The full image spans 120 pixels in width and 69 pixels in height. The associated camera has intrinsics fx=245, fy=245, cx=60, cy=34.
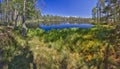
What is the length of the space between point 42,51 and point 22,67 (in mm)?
1865

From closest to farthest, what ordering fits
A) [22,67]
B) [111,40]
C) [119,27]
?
[22,67]
[111,40]
[119,27]

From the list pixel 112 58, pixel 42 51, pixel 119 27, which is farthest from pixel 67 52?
pixel 119 27

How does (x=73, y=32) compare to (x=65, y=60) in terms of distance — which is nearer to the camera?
(x=65, y=60)

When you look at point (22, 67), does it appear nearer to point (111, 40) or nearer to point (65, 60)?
point (65, 60)

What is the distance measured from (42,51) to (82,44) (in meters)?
2.45

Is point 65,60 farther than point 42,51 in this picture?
No

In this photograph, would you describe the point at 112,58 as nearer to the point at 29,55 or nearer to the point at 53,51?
the point at 53,51

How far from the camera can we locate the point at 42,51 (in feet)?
46.8

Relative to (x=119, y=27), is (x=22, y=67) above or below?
below

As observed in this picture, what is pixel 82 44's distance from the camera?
14734 millimetres

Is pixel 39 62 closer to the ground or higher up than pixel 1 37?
closer to the ground

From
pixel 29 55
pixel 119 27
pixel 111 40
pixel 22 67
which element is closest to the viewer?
pixel 22 67

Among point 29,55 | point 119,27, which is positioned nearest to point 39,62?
point 29,55

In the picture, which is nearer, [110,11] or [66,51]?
[66,51]
